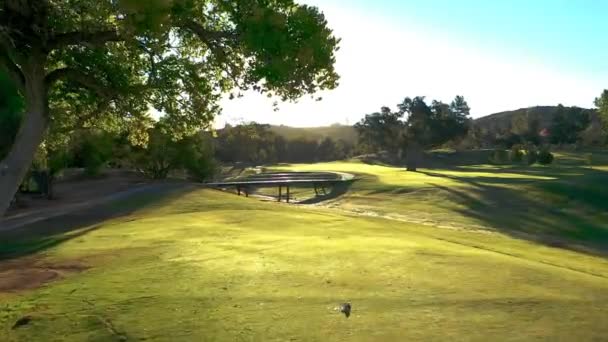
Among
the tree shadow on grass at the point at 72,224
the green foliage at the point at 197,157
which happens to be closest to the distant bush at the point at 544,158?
the green foliage at the point at 197,157

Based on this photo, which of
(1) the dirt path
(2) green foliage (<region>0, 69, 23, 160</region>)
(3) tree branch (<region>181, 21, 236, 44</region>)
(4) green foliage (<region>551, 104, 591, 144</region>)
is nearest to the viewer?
(3) tree branch (<region>181, 21, 236, 44</region>)

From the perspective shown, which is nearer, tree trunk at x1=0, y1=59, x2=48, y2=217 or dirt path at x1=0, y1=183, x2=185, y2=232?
tree trunk at x1=0, y1=59, x2=48, y2=217

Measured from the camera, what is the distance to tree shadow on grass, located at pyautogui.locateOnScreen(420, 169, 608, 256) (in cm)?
4004

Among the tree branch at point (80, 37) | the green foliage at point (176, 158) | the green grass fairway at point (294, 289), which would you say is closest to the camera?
the green grass fairway at point (294, 289)

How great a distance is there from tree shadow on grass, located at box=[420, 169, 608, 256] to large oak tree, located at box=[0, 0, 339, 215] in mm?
26084

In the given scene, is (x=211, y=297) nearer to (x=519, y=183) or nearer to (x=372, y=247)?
(x=372, y=247)

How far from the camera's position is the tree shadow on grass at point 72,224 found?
29.2m

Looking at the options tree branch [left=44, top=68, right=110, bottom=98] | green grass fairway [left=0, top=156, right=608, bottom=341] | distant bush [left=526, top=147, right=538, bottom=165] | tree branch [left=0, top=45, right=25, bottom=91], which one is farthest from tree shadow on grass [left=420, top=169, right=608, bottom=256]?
distant bush [left=526, top=147, right=538, bottom=165]

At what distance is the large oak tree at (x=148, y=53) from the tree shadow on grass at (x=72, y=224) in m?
14.6

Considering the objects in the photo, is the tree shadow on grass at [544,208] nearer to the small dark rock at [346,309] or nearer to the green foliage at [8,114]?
the small dark rock at [346,309]

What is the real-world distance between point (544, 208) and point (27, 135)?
48371mm

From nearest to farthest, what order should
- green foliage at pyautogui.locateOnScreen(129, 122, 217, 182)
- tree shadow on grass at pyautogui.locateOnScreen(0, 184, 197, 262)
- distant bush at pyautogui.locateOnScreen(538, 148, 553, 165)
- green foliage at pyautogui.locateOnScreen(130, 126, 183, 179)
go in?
tree shadow on grass at pyautogui.locateOnScreen(0, 184, 197, 262) < green foliage at pyautogui.locateOnScreen(129, 122, 217, 182) < green foliage at pyautogui.locateOnScreen(130, 126, 183, 179) < distant bush at pyautogui.locateOnScreen(538, 148, 553, 165)

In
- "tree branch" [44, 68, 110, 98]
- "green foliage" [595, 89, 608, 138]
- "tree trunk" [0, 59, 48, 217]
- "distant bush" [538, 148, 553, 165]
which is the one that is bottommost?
"distant bush" [538, 148, 553, 165]

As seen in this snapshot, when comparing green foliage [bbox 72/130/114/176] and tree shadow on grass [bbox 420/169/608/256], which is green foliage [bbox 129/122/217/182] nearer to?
green foliage [bbox 72/130/114/176]
